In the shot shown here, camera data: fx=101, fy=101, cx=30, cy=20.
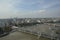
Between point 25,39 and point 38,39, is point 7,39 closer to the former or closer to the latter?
point 25,39

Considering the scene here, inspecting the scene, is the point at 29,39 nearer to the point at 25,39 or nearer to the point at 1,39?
the point at 25,39

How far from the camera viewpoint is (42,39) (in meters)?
12.5

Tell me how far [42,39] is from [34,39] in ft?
3.30

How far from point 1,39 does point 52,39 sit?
244 inches

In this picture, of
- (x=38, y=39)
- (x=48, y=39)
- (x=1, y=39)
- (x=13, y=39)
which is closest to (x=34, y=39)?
(x=38, y=39)

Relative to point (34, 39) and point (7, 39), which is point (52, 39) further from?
point (7, 39)

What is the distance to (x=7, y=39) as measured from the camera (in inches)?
487

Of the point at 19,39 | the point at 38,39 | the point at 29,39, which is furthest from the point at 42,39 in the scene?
the point at 19,39

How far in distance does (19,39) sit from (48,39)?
11.8 ft

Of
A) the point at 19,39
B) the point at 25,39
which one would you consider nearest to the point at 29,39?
the point at 25,39

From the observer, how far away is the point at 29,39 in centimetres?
1237

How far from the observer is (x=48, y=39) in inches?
490

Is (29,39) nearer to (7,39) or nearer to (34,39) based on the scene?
(34,39)

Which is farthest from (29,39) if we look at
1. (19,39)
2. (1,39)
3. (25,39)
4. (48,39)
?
(1,39)
